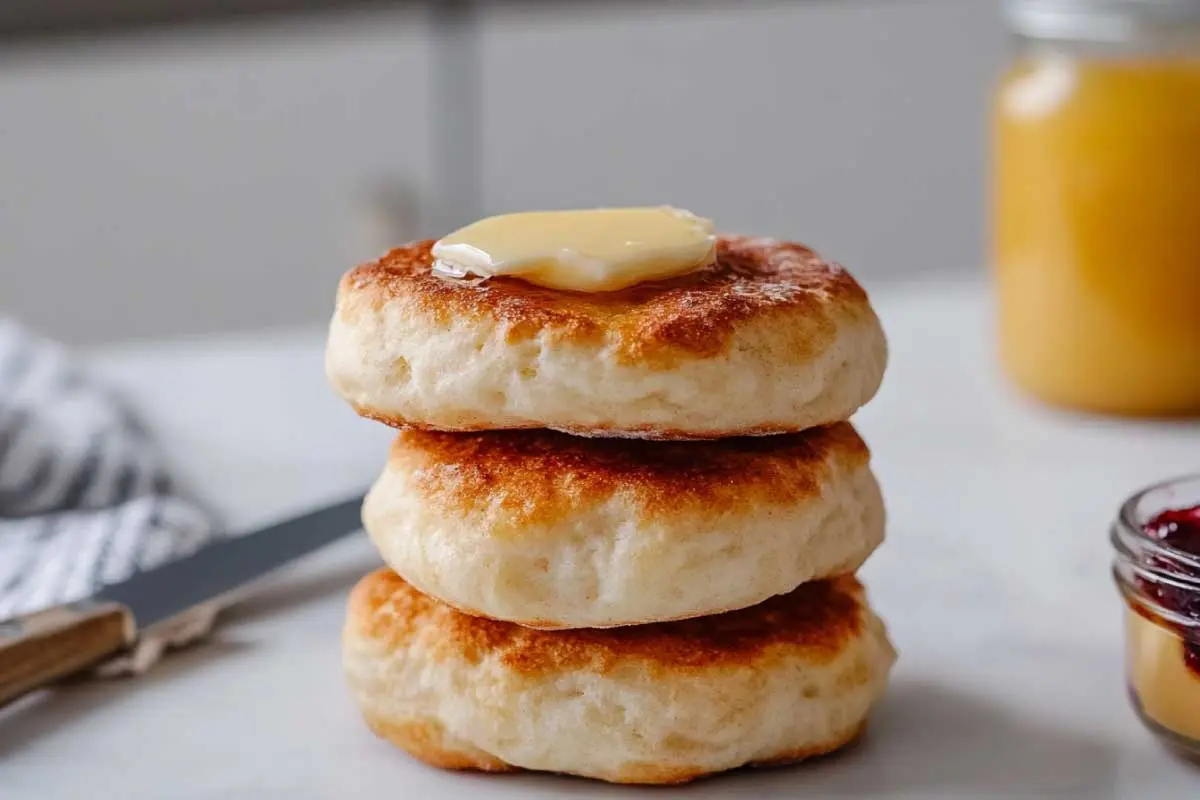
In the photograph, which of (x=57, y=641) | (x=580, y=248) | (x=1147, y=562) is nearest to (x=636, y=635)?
(x=580, y=248)

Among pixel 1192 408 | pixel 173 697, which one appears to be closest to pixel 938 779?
pixel 173 697

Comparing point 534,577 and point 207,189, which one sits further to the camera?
point 207,189

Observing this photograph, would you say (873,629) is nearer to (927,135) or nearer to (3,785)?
(3,785)

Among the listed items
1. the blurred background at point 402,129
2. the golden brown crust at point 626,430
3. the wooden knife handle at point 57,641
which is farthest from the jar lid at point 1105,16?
the blurred background at point 402,129

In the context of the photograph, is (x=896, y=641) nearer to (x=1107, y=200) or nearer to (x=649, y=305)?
(x=649, y=305)

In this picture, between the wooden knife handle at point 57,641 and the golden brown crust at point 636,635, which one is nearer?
the golden brown crust at point 636,635

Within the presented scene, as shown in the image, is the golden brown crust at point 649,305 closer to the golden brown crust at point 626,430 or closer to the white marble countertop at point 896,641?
the golden brown crust at point 626,430
